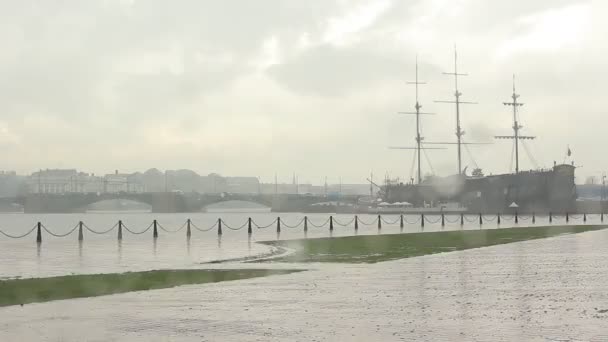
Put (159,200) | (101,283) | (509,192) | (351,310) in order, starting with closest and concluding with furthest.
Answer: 1. (351,310)
2. (101,283)
3. (509,192)
4. (159,200)

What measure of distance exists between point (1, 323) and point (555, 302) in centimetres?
888

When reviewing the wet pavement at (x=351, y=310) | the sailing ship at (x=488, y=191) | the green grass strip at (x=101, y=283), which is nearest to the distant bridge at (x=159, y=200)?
the sailing ship at (x=488, y=191)

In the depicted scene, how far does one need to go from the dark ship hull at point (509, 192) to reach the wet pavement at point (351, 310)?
85279mm

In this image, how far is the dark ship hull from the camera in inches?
4604

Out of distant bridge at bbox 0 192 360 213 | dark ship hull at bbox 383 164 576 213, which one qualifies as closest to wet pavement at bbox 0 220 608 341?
Result: dark ship hull at bbox 383 164 576 213

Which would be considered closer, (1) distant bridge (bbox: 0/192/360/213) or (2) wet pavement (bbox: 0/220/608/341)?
(2) wet pavement (bbox: 0/220/608/341)

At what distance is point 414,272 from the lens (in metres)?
19.5

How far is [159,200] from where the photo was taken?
579 ft

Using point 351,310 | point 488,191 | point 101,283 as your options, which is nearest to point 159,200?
point 488,191

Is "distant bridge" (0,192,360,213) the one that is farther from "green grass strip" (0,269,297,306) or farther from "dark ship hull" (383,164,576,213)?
"green grass strip" (0,269,297,306)

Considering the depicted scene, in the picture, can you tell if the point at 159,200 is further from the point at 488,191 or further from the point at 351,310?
the point at 351,310

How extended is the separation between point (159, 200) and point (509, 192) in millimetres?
83621

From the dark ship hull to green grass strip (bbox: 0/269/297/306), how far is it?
83688 mm

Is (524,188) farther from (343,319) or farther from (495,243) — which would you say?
(343,319)
